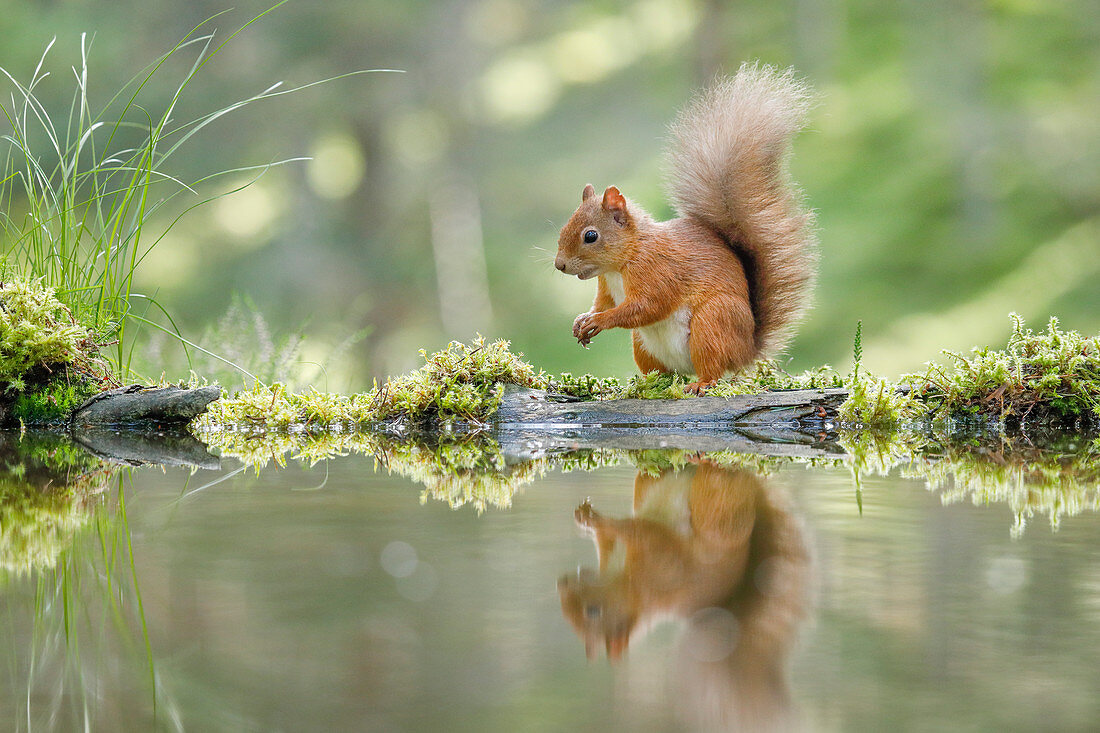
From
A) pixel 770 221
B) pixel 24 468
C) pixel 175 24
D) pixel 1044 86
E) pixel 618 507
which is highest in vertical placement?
pixel 175 24

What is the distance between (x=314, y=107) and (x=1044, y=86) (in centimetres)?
841

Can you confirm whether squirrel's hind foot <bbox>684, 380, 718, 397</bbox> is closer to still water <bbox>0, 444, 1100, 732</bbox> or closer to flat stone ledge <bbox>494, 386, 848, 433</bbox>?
flat stone ledge <bbox>494, 386, 848, 433</bbox>

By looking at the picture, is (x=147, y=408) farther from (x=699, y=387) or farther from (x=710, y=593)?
(x=710, y=593)

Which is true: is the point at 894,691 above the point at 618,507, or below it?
below

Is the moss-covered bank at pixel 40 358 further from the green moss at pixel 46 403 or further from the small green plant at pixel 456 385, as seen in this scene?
the small green plant at pixel 456 385

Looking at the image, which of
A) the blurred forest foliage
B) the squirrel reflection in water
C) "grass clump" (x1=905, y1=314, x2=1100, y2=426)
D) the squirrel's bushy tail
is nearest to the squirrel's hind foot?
the squirrel's bushy tail

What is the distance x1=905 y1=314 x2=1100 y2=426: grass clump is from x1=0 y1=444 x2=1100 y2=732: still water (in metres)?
2.04

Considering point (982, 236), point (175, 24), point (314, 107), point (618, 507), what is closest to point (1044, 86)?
point (982, 236)

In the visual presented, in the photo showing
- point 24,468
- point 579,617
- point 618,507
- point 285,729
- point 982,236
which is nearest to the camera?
point 285,729

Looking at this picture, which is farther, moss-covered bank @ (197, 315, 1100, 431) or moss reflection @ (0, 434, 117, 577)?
moss-covered bank @ (197, 315, 1100, 431)

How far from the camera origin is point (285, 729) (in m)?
0.79

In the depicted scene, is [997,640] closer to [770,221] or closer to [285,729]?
[285,729]

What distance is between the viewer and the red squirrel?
360 cm

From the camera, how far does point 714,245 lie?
3.72 meters
